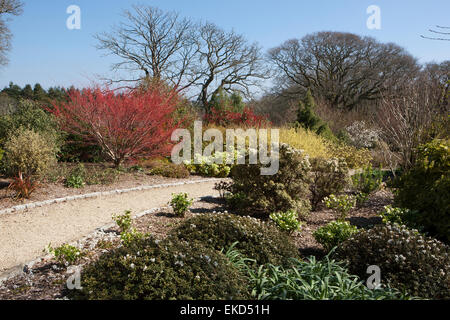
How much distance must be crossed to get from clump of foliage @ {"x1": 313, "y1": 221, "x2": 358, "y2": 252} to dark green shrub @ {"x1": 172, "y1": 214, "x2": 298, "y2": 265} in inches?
25.7

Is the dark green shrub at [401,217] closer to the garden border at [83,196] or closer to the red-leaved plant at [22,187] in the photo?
the garden border at [83,196]

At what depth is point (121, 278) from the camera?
9.39ft

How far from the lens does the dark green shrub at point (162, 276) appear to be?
109 inches

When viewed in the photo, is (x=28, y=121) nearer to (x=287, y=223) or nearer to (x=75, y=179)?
(x=75, y=179)

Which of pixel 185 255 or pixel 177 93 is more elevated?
pixel 177 93

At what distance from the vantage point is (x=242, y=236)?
3928 millimetres

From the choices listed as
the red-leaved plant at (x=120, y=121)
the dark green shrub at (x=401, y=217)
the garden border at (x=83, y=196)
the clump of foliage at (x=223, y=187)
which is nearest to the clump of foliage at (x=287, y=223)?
the dark green shrub at (x=401, y=217)

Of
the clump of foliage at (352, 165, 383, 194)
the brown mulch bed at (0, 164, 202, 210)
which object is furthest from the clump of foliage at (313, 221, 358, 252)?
the brown mulch bed at (0, 164, 202, 210)

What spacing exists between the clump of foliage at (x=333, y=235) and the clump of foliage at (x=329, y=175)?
1851 mm

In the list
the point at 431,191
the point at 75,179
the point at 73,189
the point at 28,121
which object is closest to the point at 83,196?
the point at 73,189

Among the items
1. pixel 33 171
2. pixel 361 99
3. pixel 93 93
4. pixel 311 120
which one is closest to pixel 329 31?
pixel 361 99

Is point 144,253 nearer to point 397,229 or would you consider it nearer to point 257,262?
point 257,262

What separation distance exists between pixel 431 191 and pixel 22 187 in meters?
7.07
